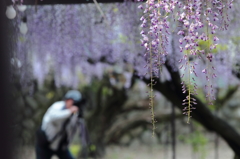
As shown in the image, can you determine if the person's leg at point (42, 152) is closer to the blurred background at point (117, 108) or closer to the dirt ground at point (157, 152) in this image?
the blurred background at point (117, 108)

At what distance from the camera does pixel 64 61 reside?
3.48 meters

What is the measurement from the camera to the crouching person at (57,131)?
9.05 ft

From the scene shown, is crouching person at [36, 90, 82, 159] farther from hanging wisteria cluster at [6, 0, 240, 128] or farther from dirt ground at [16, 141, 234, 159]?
dirt ground at [16, 141, 234, 159]

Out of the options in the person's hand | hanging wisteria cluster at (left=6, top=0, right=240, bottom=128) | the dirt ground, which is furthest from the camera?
the dirt ground

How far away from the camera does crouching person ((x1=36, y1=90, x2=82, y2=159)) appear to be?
9.05 feet

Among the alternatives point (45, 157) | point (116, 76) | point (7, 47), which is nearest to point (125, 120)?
point (116, 76)

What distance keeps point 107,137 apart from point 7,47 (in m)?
3.59

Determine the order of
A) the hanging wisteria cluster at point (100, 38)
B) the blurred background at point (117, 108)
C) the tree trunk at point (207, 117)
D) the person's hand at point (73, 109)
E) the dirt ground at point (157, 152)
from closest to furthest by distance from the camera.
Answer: the hanging wisteria cluster at point (100, 38) → the tree trunk at point (207, 117) → the person's hand at point (73, 109) → the blurred background at point (117, 108) → the dirt ground at point (157, 152)

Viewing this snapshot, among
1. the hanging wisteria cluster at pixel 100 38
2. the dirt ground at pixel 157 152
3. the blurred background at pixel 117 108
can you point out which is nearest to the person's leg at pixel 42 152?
the blurred background at pixel 117 108

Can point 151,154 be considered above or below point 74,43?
below

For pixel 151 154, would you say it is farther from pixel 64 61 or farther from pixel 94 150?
pixel 64 61

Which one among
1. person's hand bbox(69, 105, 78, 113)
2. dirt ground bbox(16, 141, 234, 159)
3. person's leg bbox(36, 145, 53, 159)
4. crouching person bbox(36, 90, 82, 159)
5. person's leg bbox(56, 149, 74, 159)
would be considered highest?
person's hand bbox(69, 105, 78, 113)

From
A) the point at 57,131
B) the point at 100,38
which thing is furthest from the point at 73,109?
the point at 100,38

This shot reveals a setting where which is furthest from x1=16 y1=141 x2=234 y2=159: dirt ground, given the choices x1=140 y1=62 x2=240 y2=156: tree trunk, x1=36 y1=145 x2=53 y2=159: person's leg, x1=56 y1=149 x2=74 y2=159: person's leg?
x1=36 y1=145 x2=53 y2=159: person's leg
